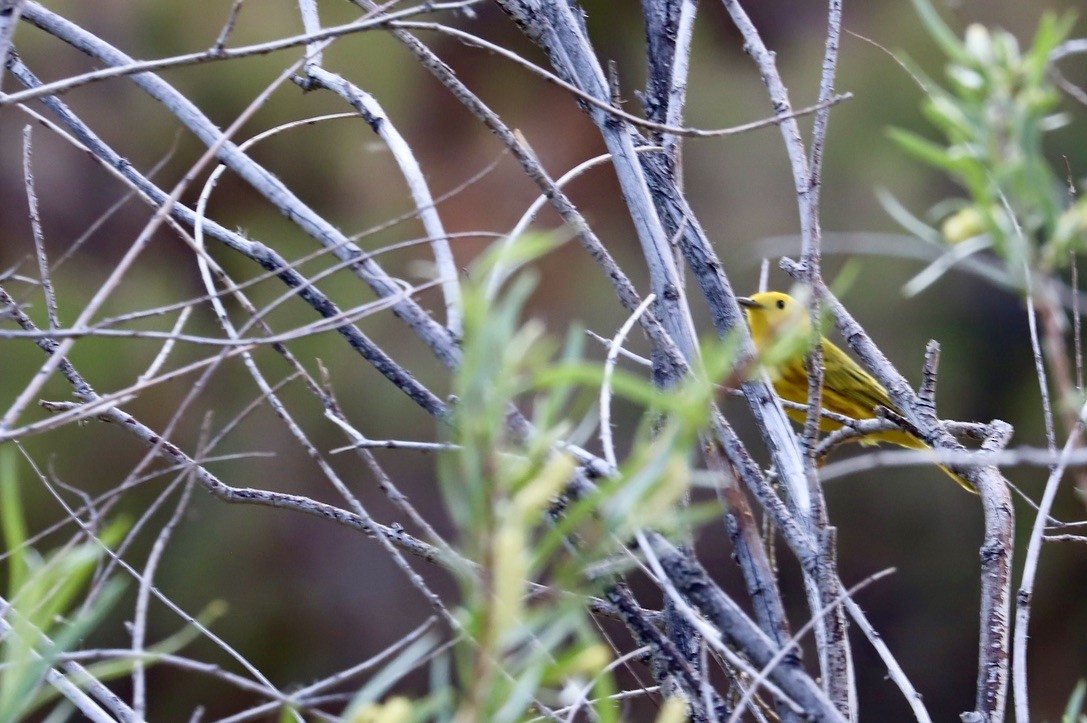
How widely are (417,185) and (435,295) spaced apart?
11.1 ft

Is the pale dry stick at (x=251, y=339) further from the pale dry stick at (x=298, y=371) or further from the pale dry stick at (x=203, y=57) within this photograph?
the pale dry stick at (x=203, y=57)

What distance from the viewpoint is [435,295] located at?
4.23 metres

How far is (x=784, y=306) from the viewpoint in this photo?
2748mm

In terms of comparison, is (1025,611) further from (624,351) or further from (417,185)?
(417,185)

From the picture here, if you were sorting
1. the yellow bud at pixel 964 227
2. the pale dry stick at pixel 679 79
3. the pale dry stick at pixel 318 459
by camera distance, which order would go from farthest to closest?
the pale dry stick at pixel 679 79 → the pale dry stick at pixel 318 459 → the yellow bud at pixel 964 227

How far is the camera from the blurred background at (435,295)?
4262mm

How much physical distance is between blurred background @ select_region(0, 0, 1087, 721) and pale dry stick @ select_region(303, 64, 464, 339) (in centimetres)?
305

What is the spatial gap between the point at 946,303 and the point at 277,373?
306cm

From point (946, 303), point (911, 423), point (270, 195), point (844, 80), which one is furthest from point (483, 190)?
point (270, 195)

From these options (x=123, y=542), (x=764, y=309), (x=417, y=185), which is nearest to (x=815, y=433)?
(x=417, y=185)

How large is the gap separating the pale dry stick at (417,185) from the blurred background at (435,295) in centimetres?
305

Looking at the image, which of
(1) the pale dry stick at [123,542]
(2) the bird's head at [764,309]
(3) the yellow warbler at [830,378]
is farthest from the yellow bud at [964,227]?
(3) the yellow warbler at [830,378]

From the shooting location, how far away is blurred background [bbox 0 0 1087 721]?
4262 millimetres

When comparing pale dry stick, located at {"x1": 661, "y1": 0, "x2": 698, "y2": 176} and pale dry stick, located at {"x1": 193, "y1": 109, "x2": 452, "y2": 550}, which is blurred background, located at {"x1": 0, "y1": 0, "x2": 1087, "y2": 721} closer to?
pale dry stick, located at {"x1": 661, "y1": 0, "x2": 698, "y2": 176}
